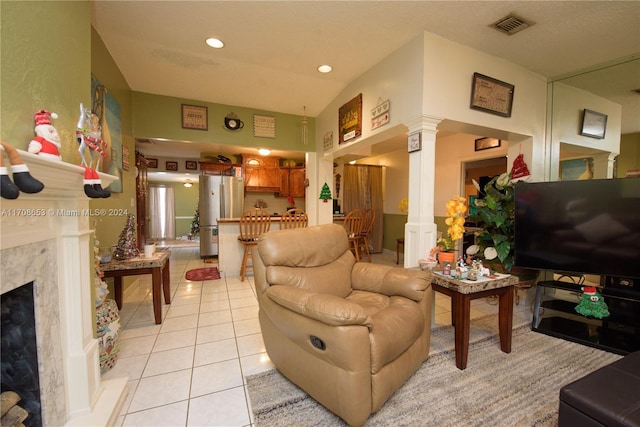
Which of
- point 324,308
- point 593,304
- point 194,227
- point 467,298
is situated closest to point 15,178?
point 324,308

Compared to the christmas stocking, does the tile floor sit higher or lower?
lower

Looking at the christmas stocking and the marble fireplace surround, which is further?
the christmas stocking

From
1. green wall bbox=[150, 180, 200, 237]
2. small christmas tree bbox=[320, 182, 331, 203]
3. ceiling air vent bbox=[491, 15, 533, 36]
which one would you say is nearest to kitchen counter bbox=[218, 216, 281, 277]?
small christmas tree bbox=[320, 182, 331, 203]

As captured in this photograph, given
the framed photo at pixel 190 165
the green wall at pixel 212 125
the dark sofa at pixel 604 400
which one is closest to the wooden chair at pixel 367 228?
the green wall at pixel 212 125

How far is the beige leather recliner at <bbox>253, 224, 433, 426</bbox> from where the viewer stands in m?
1.18

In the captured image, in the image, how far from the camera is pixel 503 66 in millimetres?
2691

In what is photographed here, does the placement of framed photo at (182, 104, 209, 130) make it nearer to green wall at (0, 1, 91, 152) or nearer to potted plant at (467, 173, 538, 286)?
green wall at (0, 1, 91, 152)

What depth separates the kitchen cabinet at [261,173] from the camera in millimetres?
6035

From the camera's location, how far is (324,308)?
1186mm

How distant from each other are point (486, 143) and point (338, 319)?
424 cm

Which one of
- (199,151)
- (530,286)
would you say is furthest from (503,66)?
(199,151)

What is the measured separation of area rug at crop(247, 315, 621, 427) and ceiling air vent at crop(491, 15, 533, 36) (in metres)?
2.62

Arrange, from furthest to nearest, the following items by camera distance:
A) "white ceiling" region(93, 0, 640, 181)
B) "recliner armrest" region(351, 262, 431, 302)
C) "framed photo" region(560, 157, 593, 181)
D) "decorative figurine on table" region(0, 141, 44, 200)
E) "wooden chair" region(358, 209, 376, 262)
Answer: "wooden chair" region(358, 209, 376, 262), "framed photo" region(560, 157, 593, 181), "white ceiling" region(93, 0, 640, 181), "recliner armrest" region(351, 262, 431, 302), "decorative figurine on table" region(0, 141, 44, 200)

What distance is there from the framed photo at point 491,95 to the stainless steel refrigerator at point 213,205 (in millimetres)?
4596
